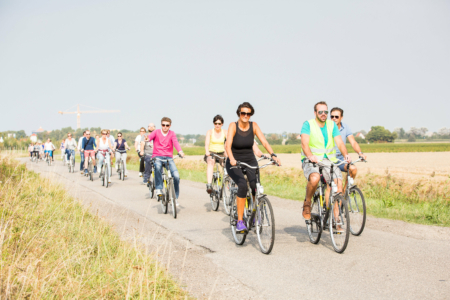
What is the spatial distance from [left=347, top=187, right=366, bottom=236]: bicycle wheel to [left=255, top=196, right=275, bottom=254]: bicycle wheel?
1.82 m

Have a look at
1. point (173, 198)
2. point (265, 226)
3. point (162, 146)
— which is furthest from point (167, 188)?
point (265, 226)

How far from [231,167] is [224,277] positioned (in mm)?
1998

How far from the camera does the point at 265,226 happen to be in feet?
18.0

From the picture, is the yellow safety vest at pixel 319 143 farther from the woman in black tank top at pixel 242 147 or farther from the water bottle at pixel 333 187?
the woman in black tank top at pixel 242 147

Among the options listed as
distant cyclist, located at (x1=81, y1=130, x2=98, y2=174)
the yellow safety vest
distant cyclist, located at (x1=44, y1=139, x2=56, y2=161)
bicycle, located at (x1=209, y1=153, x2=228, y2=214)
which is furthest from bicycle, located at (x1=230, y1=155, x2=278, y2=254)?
distant cyclist, located at (x1=44, y1=139, x2=56, y2=161)

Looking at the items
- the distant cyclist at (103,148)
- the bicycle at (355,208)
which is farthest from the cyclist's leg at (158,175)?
the distant cyclist at (103,148)

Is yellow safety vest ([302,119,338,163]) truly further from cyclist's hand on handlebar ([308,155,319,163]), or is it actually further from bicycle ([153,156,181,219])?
bicycle ([153,156,181,219])

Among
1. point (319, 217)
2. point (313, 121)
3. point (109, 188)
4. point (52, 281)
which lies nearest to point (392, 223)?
point (319, 217)

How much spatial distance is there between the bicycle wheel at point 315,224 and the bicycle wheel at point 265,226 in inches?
35.4

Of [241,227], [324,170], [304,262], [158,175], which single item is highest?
[324,170]

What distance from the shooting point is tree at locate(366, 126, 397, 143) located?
12681 centimetres

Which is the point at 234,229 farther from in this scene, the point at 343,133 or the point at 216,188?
the point at 216,188

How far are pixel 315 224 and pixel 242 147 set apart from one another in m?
1.67

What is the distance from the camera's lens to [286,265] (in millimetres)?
4902
